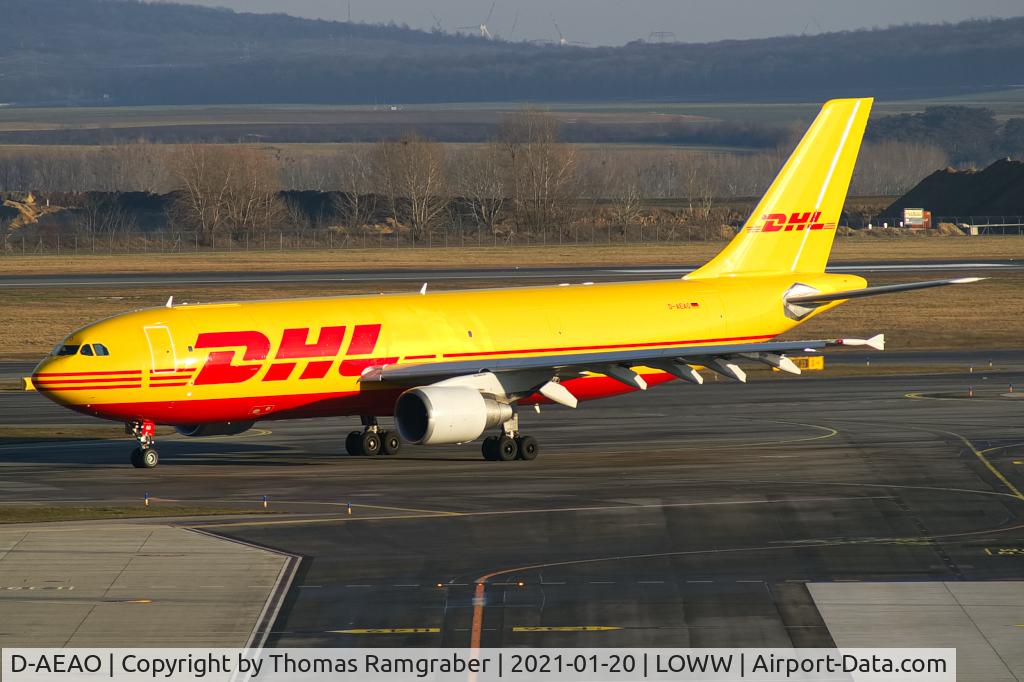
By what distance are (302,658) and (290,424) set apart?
31466 mm

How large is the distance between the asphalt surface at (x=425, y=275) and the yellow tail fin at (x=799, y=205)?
158 feet

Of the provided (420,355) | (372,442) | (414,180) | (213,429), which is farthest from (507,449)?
(414,180)

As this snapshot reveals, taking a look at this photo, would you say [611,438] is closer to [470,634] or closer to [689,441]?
[689,441]

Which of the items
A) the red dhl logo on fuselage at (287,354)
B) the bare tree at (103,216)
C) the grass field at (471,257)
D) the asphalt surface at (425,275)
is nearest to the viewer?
the red dhl logo on fuselage at (287,354)

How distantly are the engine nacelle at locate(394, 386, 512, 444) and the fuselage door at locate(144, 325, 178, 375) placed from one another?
629 centimetres

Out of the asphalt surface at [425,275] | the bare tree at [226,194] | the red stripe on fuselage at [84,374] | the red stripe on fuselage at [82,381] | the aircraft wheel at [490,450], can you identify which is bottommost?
the bare tree at [226,194]

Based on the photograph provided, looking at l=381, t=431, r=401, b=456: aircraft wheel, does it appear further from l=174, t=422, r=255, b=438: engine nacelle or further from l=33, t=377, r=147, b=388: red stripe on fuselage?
l=33, t=377, r=147, b=388: red stripe on fuselage

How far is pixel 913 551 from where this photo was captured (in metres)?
30.4

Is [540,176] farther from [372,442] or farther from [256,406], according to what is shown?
[256,406]

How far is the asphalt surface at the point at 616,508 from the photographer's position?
2562 cm

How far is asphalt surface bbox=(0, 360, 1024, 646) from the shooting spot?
25.6m

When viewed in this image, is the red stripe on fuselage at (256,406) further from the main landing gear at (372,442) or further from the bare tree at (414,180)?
the bare tree at (414,180)

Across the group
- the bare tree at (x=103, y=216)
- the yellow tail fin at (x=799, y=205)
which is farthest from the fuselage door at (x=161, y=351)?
the bare tree at (x=103, y=216)

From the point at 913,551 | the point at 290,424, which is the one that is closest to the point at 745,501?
the point at 913,551
